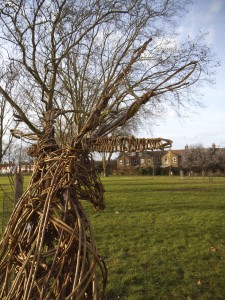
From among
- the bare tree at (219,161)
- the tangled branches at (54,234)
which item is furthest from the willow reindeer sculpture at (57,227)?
the bare tree at (219,161)

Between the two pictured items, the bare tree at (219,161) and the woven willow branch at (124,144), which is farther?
the bare tree at (219,161)

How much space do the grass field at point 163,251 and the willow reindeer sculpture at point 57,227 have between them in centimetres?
365

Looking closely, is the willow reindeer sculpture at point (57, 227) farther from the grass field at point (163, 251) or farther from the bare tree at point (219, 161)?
the bare tree at point (219, 161)

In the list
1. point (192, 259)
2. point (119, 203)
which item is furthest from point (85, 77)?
point (192, 259)

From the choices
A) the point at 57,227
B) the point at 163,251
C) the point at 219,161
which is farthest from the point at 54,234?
the point at 219,161

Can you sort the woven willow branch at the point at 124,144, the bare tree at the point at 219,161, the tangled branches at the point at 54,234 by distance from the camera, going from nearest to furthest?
the tangled branches at the point at 54,234 < the woven willow branch at the point at 124,144 < the bare tree at the point at 219,161

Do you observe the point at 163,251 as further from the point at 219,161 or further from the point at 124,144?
the point at 219,161

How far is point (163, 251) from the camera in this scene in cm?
655

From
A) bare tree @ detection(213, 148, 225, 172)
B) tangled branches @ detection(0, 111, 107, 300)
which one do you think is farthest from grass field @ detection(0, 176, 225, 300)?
bare tree @ detection(213, 148, 225, 172)

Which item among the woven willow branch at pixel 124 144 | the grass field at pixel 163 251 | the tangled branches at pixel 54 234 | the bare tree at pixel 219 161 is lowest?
the grass field at pixel 163 251

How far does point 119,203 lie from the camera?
12.9 m

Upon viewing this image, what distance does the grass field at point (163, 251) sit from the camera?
485cm

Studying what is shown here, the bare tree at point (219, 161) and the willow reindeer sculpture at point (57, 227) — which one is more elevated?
the bare tree at point (219, 161)

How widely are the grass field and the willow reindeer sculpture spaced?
3647 millimetres
